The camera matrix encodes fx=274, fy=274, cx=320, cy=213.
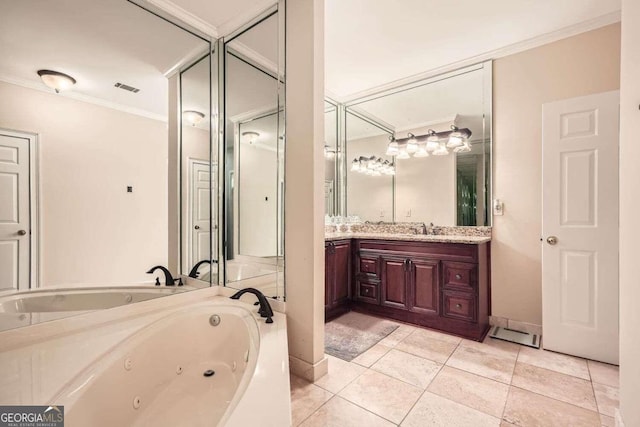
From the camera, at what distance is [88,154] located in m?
1.61

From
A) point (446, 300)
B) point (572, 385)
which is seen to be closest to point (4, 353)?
point (446, 300)

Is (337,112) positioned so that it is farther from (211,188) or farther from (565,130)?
(565,130)

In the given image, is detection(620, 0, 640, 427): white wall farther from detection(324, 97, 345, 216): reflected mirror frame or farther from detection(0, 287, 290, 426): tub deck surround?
detection(324, 97, 345, 216): reflected mirror frame

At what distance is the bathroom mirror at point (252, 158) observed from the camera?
214 cm

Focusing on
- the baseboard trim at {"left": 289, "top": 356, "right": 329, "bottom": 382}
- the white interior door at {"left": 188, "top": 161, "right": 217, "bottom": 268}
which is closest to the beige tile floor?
the baseboard trim at {"left": 289, "top": 356, "right": 329, "bottom": 382}

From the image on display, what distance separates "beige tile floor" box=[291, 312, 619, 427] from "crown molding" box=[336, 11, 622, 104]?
2.68 meters

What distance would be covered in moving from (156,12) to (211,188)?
1.30m

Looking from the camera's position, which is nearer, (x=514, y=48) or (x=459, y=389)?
(x=459, y=389)

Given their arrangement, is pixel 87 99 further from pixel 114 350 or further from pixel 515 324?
pixel 515 324

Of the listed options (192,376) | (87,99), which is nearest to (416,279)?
(192,376)

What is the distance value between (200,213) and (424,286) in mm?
2151

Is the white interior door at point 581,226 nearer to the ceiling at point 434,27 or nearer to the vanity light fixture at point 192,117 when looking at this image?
the ceiling at point 434,27

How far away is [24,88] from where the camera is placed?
1.40 metres

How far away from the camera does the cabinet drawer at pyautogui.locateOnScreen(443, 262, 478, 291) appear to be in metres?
2.41
